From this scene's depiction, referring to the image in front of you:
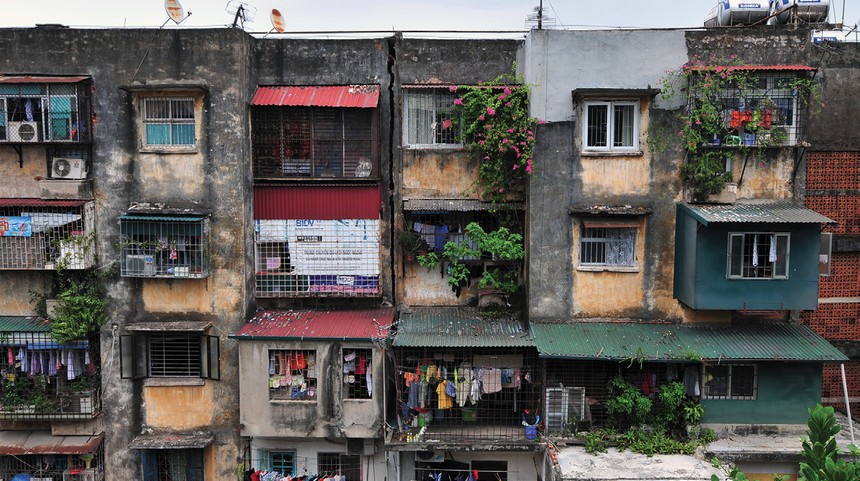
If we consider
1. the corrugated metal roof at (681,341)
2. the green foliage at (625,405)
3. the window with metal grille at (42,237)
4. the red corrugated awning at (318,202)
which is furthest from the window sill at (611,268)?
the window with metal grille at (42,237)

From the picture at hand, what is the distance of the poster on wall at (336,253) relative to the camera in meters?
15.0

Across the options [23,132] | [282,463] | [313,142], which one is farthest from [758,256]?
[23,132]

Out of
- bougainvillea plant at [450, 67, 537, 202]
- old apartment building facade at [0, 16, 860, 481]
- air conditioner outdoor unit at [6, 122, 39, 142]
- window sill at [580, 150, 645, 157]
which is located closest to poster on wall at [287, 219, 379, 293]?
old apartment building facade at [0, 16, 860, 481]

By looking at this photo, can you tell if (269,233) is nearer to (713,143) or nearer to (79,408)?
(79,408)

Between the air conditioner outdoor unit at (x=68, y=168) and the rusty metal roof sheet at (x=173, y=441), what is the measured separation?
609 centimetres

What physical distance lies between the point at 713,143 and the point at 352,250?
8.45 m

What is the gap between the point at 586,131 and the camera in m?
14.0

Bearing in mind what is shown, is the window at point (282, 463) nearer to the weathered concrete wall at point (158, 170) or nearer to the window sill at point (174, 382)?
the weathered concrete wall at point (158, 170)

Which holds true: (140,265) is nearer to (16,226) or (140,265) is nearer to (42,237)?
(42,237)

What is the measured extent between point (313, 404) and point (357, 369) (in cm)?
121

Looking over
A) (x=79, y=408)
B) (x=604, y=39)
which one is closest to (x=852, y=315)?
(x=604, y=39)

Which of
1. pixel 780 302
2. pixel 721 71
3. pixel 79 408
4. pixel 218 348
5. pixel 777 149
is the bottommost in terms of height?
pixel 79 408

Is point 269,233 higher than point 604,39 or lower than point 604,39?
lower

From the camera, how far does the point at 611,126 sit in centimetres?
1393
